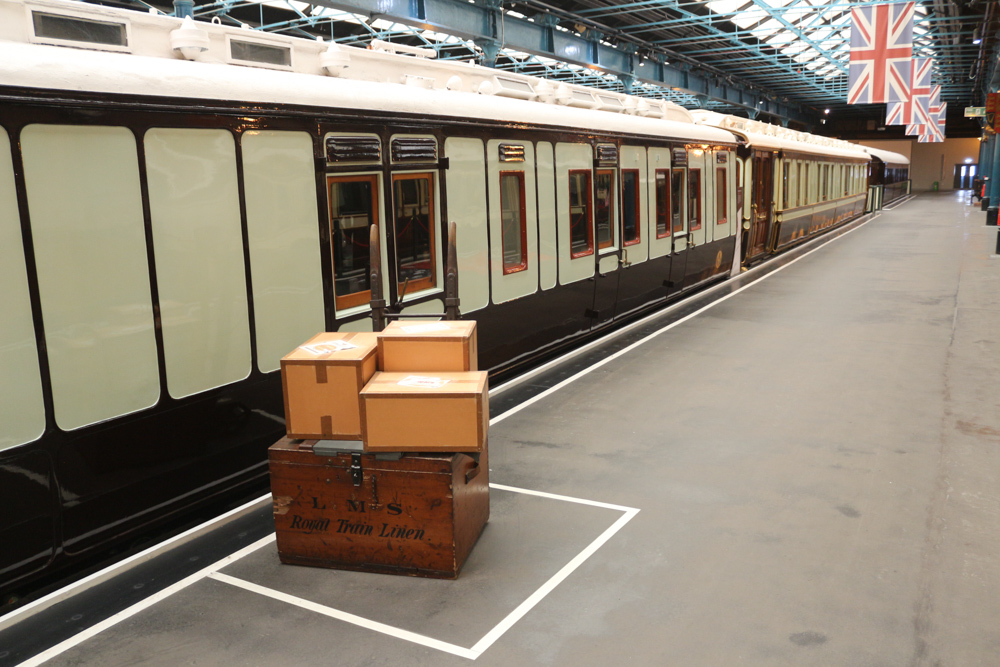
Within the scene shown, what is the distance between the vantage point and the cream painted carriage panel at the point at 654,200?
12.0 m

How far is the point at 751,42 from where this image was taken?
31219mm

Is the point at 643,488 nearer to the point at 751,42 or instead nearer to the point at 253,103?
the point at 253,103

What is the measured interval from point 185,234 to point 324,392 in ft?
4.48

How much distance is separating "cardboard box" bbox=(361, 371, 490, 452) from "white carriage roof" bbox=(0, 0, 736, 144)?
7.41ft

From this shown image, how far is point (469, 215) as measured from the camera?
782cm

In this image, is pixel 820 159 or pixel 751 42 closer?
pixel 820 159

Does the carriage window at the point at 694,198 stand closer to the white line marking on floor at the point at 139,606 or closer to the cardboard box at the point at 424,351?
the cardboard box at the point at 424,351

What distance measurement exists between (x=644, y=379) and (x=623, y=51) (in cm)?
2169

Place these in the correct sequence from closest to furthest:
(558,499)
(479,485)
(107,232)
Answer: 1. (107,232)
2. (479,485)
3. (558,499)

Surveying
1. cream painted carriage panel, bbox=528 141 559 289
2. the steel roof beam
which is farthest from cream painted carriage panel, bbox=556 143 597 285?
the steel roof beam

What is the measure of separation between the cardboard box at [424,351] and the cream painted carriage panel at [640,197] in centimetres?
689

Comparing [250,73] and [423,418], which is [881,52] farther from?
[423,418]

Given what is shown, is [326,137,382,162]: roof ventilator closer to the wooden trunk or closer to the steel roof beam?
the wooden trunk

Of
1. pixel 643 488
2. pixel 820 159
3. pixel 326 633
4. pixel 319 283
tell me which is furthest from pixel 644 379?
pixel 820 159
